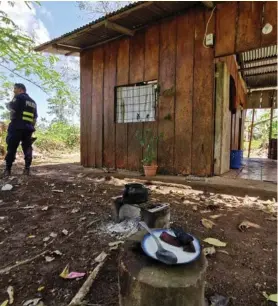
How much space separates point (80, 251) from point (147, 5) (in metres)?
4.42

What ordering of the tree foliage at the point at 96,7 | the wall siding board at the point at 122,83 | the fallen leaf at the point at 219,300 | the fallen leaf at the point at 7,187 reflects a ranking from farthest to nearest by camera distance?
1. the tree foliage at the point at 96,7
2. the wall siding board at the point at 122,83
3. the fallen leaf at the point at 7,187
4. the fallen leaf at the point at 219,300

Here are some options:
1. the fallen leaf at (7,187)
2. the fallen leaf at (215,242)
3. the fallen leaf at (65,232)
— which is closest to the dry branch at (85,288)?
the fallen leaf at (65,232)

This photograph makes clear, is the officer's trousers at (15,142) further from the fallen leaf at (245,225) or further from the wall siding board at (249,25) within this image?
the wall siding board at (249,25)

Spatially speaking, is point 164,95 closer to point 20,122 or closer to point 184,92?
point 184,92

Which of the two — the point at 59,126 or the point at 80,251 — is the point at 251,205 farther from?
the point at 59,126

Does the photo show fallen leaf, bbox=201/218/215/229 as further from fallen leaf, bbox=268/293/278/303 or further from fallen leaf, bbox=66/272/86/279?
fallen leaf, bbox=66/272/86/279

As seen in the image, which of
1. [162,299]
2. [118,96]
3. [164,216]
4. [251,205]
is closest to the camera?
[162,299]

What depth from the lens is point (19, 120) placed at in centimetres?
479

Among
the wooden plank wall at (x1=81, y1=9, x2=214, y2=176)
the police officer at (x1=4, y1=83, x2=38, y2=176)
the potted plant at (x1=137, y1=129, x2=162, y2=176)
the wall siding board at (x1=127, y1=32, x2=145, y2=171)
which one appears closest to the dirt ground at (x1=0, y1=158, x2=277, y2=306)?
the potted plant at (x1=137, y1=129, x2=162, y2=176)

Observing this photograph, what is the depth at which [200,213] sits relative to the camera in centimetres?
282

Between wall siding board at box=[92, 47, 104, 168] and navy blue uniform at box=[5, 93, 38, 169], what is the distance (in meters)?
1.68

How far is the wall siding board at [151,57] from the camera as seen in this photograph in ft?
16.5

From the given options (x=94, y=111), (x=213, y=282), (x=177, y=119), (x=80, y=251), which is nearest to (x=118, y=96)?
(x=94, y=111)

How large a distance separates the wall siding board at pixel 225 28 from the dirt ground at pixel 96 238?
108 inches
